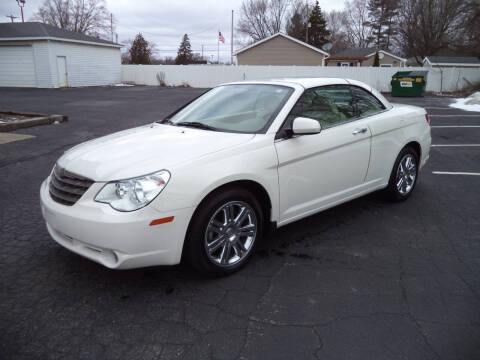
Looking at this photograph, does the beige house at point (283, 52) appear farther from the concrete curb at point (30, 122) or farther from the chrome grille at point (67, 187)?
the chrome grille at point (67, 187)

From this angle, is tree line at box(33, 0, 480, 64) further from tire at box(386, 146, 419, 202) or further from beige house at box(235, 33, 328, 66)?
tire at box(386, 146, 419, 202)

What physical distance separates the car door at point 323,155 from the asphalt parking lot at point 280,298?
1.47 feet

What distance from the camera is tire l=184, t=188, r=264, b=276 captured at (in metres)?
3.00

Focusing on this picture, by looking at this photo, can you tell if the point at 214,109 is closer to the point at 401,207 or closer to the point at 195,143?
the point at 195,143

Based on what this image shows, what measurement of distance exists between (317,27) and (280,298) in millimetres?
61845

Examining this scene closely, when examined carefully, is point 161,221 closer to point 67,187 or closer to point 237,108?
point 67,187

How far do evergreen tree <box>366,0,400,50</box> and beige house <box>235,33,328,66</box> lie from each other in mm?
28296

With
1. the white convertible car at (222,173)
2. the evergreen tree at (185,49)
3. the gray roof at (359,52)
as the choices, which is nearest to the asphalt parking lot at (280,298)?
the white convertible car at (222,173)

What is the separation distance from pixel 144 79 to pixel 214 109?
34.5m

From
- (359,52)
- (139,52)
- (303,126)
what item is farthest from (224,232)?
(139,52)

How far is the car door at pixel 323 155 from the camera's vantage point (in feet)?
11.7

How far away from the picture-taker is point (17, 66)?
28031 mm

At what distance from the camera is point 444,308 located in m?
2.85

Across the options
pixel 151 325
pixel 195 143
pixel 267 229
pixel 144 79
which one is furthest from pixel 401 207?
pixel 144 79
